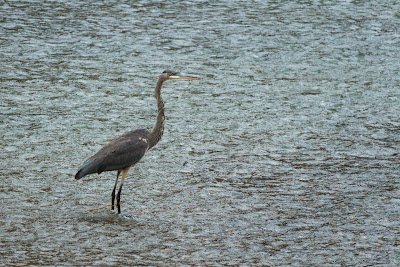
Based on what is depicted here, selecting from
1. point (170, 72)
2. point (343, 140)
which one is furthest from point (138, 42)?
point (170, 72)

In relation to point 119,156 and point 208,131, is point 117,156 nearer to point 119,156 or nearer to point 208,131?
point 119,156

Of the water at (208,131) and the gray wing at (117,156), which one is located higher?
the gray wing at (117,156)

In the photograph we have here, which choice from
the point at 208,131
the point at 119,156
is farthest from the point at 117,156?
the point at 208,131

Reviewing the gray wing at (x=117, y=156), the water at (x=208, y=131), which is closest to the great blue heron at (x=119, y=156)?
the gray wing at (x=117, y=156)

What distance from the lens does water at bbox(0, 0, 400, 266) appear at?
9.24m

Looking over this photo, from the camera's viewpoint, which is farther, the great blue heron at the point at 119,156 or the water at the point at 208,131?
the great blue heron at the point at 119,156

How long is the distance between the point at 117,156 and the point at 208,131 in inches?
137

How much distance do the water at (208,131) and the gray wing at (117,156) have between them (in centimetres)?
52

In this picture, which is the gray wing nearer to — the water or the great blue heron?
the great blue heron

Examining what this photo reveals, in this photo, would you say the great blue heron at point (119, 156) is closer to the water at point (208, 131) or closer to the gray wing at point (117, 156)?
the gray wing at point (117, 156)

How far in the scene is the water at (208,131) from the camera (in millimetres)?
9242

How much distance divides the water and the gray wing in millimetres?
524

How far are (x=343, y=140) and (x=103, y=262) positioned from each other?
537 centimetres

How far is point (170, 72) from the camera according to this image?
10.6 meters
